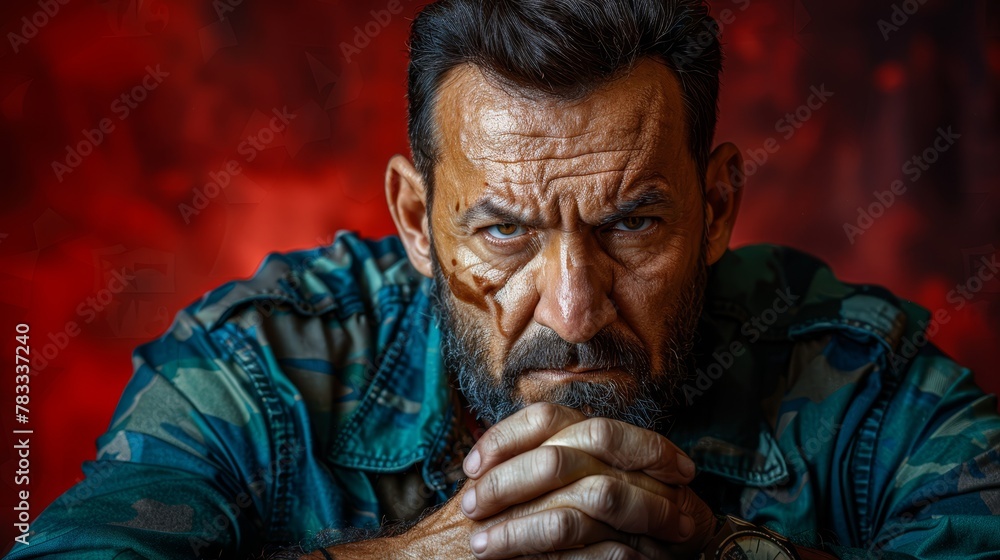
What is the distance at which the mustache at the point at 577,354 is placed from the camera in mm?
1659

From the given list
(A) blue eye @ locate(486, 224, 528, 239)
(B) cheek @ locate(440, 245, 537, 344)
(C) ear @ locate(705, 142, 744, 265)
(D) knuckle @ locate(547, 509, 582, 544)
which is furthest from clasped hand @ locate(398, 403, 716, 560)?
(C) ear @ locate(705, 142, 744, 265)

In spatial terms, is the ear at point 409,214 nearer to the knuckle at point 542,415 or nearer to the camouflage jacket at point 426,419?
the camouflage jacket at point 426,419

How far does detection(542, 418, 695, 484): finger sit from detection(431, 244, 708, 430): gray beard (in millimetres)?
162

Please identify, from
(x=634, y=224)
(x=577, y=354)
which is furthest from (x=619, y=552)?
(x=634, y=224)

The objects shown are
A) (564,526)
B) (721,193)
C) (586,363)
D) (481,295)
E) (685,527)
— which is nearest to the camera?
(564,526)

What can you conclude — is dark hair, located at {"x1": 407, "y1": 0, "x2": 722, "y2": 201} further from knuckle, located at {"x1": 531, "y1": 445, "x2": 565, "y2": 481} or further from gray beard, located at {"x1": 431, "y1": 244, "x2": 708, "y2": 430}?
knuckle, located at {"x1": 531, "y1": 445, "x2": 565, "y2": 481}

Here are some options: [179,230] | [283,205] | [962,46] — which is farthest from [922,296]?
[179,230]

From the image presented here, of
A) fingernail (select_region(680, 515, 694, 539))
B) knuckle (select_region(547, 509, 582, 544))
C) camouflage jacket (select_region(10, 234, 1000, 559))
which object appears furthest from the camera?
camouflage jacket (select_region(10, 234, 1000, 559))

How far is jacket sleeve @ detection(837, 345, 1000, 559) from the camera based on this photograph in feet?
5.53

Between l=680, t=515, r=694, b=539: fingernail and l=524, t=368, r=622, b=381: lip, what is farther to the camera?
l=524, t=368, r=622, b=381: lip

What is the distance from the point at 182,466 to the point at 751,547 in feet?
3.56

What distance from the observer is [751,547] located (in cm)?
160

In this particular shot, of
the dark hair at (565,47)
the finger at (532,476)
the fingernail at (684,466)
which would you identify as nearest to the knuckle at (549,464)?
the finger at (532,476)

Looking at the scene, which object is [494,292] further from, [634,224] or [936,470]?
[936,470]
